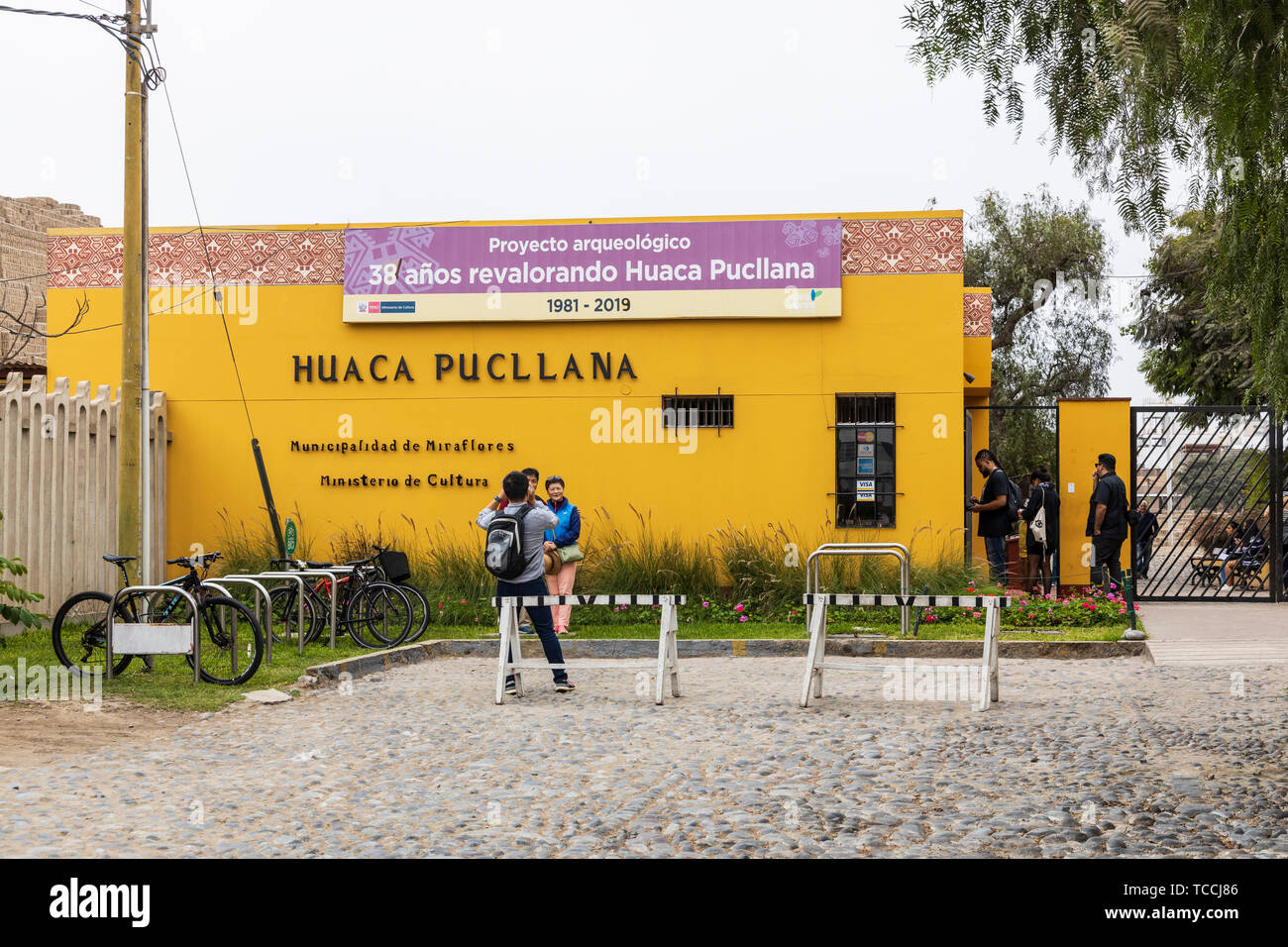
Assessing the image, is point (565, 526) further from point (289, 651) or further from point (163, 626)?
point (163, 626)

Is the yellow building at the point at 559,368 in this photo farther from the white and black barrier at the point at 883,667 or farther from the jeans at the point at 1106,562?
the white and black barrier at the point at 883,667

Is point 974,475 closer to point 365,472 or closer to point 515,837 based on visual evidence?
point 365,472

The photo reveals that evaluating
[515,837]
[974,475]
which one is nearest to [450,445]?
[974,475]

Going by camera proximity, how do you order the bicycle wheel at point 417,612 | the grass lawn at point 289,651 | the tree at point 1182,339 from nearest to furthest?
the grass lawn at point 289,651 < the bicycle wheel at point 417,612 < the tree at point 1182,339

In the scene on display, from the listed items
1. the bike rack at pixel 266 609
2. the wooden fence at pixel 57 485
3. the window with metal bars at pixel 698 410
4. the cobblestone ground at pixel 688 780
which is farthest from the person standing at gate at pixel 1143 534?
the wooden fence at pixel 57 485

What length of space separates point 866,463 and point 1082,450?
3239mm

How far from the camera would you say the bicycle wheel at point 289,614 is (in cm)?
1363

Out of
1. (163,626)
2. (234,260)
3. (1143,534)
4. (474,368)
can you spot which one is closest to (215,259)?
(234,260)

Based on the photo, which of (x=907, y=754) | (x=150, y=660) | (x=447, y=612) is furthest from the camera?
(x=447, y=612)

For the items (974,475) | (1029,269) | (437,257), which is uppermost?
(1029,269)

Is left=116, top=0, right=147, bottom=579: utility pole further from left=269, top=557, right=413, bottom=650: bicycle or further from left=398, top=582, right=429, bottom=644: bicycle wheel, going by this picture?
left=398, top=582, right=429, bottom=644: bicycle wheel

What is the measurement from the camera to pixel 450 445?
1806cm

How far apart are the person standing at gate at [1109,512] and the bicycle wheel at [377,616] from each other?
855cm
